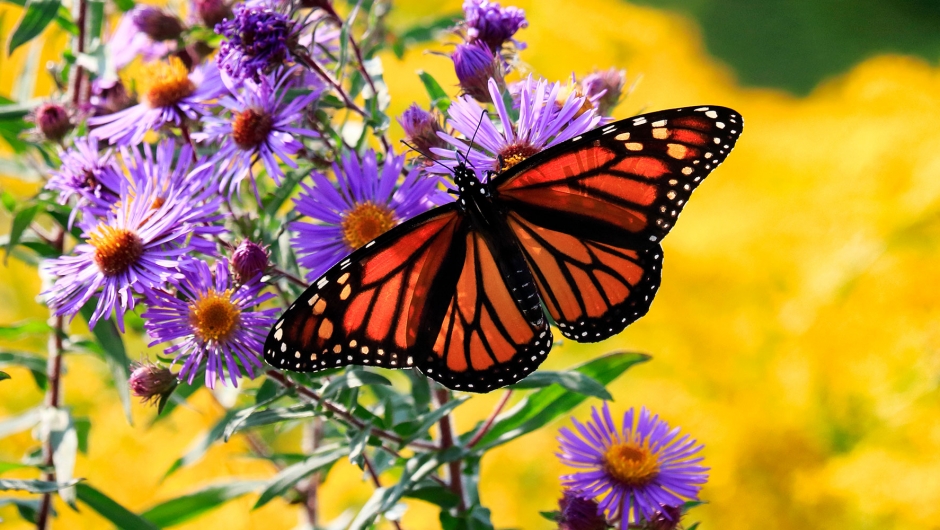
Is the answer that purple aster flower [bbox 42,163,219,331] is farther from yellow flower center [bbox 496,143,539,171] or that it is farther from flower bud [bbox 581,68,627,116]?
flower bud [bbox 581,68,627,116]

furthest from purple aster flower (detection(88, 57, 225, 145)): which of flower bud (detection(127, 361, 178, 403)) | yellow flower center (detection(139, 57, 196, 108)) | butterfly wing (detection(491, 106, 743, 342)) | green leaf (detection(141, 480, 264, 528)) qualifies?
green leaf (detection(141, 480, 264, 528))

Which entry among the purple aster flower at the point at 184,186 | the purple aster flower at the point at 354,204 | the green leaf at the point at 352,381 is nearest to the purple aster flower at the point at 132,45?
the purple aster flower at the point at 184,186

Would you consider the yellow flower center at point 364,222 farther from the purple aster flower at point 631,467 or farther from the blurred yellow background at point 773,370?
the blurred yellow background at point 773,370

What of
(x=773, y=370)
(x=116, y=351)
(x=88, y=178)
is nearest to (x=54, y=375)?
(x=116, y=351)

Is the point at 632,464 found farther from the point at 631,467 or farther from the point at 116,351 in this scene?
the point at 116,351

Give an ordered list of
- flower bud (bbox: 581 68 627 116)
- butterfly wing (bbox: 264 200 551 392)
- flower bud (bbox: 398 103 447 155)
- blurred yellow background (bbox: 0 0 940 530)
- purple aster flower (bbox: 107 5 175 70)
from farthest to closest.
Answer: blurred yellow background (bbox: 0 0 940 530) < purple aster flower (bbox: 107 5 175 70) < flower bud (bbox: 581 68 627 116) < flower bud (bbox: 398 103 447 155) < butterfly wing (bbox: 264 200 551 392)

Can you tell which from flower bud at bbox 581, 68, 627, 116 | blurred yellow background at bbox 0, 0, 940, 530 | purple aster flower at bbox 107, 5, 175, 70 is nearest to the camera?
flower bud at bbox 581, 68, 627, 116

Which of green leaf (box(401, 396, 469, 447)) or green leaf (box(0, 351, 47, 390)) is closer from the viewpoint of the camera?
green leaf (box(401, 396, 469, 447))
